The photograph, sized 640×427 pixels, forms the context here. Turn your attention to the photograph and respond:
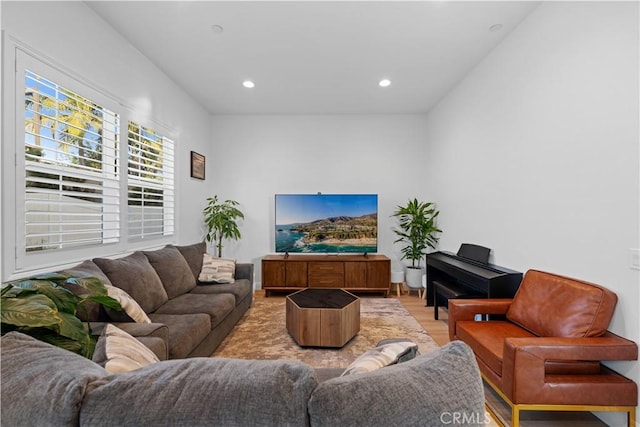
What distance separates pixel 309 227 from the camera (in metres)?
4.95

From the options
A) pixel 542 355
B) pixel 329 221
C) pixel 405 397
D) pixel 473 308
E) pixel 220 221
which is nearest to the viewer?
pixel 405 397

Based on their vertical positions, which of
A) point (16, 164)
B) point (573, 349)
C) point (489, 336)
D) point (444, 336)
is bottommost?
point (444, 336)

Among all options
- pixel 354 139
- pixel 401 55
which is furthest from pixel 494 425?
pixel 354 139

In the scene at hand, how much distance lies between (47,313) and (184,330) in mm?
1119

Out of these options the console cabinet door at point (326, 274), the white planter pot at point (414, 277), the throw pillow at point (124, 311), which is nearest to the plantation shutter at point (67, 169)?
the throw pillow at point (124, 311)

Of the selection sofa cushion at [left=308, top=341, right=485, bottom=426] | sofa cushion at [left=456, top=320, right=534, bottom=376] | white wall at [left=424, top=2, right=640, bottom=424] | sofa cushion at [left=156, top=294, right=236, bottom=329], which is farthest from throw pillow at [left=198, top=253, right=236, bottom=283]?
sofa cushion at [left=308, top=341, right=485, bottom=426]

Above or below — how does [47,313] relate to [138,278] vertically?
above

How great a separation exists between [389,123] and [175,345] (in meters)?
4.48

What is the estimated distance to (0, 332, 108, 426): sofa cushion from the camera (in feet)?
2.12

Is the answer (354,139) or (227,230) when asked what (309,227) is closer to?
(227,230)

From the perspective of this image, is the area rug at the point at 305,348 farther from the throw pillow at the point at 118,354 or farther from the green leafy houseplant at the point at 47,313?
the throw pillow at the point at 118,354

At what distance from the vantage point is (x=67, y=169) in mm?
A: 2293

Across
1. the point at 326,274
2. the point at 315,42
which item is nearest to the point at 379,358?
the point at 315,42

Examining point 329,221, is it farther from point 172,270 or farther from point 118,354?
point 118,354
